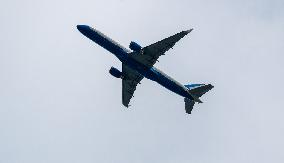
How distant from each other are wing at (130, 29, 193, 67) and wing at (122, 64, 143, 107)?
6.54 meters

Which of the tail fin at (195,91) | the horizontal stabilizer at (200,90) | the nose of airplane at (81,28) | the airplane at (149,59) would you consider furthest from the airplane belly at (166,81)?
the nose of airplane at (81,28)

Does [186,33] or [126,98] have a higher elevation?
[186,33]

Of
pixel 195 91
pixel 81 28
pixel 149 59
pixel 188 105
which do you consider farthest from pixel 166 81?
pixel 81 28

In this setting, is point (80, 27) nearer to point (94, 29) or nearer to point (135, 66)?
point (94, 29)

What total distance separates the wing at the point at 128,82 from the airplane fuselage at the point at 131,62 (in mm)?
5159

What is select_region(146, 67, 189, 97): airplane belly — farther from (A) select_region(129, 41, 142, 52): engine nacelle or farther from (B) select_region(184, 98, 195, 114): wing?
(A) select_region(129, 41, 142, 52): engine nacelle

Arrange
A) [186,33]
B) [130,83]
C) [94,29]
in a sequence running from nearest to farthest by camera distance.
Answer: [186,33]
[94,29]
[130,83]

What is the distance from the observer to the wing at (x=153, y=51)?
105312 millimetres

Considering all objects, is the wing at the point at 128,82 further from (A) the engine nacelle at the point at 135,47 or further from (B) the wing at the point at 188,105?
(B) the wing at the point at 188,105

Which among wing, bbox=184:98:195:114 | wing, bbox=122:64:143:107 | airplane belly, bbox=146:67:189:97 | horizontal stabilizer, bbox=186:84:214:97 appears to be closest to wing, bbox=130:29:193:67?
airplane belly, bbox=146:67:189:97

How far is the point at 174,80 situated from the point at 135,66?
810 centimetres

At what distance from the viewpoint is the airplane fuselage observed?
108m

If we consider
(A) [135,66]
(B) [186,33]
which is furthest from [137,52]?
(B) [186,33]

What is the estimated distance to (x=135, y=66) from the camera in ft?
359
